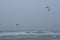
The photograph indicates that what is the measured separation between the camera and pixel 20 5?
290cm

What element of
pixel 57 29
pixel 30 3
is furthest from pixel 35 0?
pixel 57 29

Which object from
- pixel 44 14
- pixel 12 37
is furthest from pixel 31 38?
pixel 44 14

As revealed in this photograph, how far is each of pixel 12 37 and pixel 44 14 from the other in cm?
95

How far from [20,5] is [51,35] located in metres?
1.05

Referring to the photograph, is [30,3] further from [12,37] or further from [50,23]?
[12,37]

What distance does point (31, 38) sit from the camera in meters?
2.88

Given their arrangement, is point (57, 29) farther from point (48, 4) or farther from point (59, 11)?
point (48, 4)

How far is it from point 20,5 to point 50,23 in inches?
33.8

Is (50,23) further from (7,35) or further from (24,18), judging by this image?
(7,35)

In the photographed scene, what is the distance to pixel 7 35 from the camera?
9.33ft

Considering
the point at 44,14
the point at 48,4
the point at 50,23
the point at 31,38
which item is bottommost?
the point at 31,38

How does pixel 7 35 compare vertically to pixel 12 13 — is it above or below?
below

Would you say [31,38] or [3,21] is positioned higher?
[3,21]

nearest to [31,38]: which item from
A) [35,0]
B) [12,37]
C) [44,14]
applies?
[12,37]
